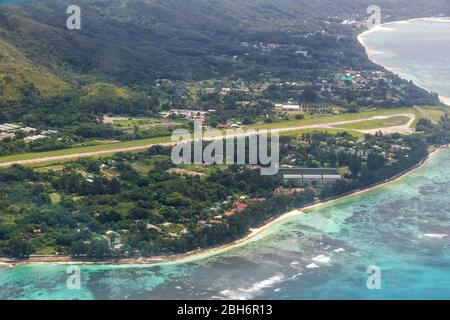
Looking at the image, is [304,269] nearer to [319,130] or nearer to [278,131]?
[278,131]

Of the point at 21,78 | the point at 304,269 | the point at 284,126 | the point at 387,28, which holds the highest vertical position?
the point at 387,28

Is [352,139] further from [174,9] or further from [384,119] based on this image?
[174,9]

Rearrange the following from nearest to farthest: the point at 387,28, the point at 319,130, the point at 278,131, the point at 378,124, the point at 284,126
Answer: the point at 278,131 < the point at 319,130 < the point at 284,126 < the point at 378,124 < the point at 387,28

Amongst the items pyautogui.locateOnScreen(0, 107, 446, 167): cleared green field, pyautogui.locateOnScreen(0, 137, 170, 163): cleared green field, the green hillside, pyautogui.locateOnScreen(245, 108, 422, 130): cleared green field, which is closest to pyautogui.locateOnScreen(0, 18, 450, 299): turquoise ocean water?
pyautogui.locateOnScreen(0, 107, 446, 167): cleared green field

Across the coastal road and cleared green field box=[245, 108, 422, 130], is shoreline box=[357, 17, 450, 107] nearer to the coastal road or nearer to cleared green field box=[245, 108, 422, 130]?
cleared green field box=[245, 108, 422, 130]

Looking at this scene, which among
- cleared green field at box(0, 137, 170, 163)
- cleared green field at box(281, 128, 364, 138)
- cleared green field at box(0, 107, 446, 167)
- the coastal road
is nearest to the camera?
the coastal road

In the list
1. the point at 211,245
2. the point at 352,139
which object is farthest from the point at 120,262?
the point at 352,139

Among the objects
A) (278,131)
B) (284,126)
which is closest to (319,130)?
(284,126)

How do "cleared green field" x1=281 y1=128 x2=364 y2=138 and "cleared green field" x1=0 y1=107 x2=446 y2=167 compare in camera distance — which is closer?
"cleared green field" x1=0 y1=107 x2=446 y2=167

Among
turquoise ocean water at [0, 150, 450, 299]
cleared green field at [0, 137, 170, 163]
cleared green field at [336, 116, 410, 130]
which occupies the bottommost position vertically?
turquoise ocean water at [0, 150, 450, 299]
